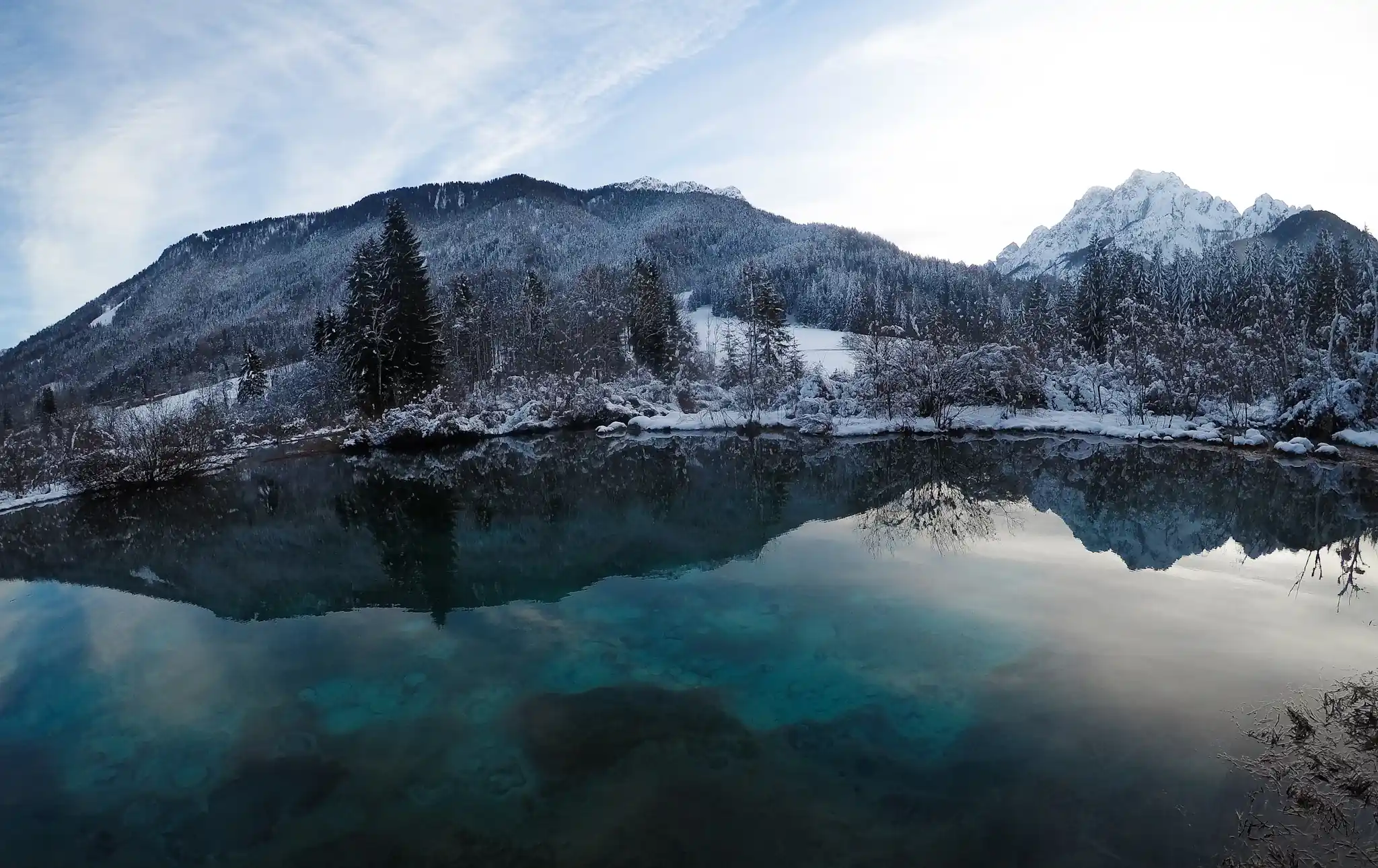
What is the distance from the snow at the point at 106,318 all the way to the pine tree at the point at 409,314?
19416cm

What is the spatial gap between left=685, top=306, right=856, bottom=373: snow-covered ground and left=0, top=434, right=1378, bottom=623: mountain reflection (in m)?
33.7

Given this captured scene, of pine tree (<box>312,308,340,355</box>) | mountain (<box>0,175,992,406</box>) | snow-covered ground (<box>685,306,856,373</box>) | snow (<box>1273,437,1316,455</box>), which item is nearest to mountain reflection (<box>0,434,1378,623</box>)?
snow (<box>1273,437,1316,455</box>)

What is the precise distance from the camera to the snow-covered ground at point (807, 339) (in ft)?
228

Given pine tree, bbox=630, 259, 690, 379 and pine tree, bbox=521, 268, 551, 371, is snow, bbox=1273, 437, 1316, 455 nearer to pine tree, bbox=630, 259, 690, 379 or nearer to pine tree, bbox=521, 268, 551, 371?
pine tree, bbox=630, 259, 690, 379

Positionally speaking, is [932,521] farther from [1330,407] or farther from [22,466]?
[22,466]

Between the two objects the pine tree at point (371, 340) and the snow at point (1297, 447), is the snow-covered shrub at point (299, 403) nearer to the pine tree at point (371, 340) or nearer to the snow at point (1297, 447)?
the pine tree at point (371, 340)

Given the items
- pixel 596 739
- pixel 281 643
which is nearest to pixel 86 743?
pixel 281 643

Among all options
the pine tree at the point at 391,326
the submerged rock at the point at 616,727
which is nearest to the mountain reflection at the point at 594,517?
the submerged rock at the point at 616,727

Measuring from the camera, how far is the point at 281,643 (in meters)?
12.0

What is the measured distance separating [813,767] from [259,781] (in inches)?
248

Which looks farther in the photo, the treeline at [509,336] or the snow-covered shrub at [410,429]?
the treeline at [509,336]

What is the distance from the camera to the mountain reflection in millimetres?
15594

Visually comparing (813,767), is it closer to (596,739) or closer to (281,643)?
(596,739)

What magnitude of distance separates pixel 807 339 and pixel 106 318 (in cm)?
20813
